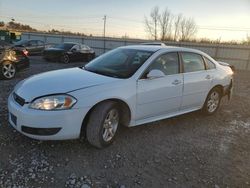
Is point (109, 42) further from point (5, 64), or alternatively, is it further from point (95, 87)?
point (95, 87)

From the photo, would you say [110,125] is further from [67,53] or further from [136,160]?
[67,53]

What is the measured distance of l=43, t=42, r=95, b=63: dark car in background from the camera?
16.0m

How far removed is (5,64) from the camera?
8.65m

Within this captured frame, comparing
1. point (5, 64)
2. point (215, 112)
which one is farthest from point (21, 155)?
point (5, 64)

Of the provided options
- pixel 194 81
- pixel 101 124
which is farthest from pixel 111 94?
pixel 194 81

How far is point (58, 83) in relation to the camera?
3730 mm

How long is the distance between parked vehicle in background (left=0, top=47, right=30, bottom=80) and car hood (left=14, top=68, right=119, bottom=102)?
5157 mm

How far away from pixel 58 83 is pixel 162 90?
67.4 inches

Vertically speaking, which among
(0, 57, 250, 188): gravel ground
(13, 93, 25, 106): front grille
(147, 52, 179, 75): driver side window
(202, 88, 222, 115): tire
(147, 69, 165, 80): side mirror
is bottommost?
(0, 57, 250, 188): gravel ground

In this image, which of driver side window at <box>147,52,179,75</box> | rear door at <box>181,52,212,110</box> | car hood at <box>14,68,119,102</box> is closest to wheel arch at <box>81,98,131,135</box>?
car hood at <box>14,68,119,102</box>

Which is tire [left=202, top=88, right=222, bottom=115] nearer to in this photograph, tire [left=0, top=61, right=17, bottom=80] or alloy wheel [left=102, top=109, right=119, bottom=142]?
alloy wheel [left=102, top=109, right=119, bottom=142]

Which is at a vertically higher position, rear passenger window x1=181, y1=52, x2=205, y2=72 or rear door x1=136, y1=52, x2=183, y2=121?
rear passenger window x1=181, y1=52, x2=205, y2=72

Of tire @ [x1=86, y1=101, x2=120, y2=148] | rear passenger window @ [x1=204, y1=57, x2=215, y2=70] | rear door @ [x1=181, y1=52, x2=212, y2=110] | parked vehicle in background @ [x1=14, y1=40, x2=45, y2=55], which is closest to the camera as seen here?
tire @ [x1=86, y1=101, x2=120, y2=148]

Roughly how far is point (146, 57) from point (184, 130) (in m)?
1.58
